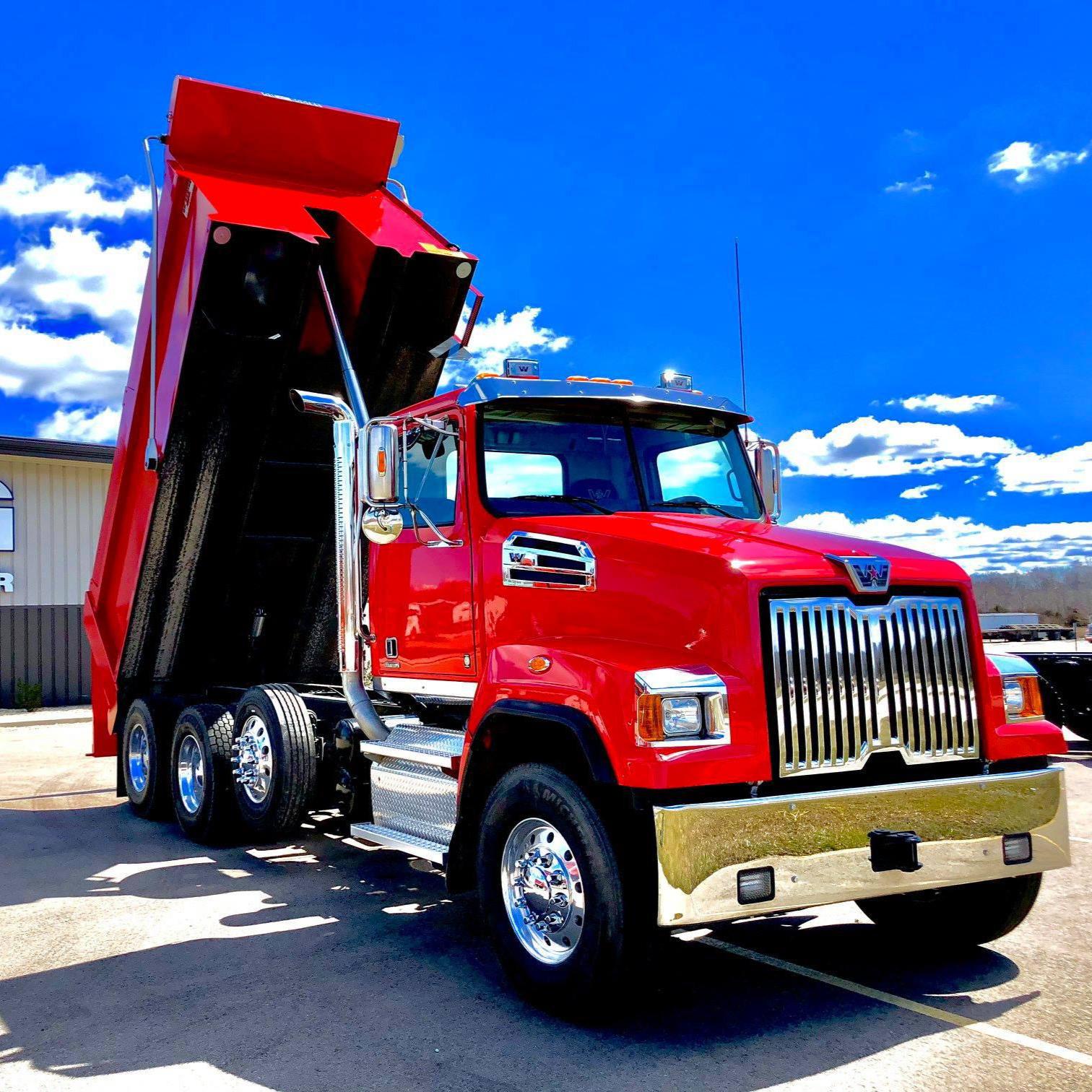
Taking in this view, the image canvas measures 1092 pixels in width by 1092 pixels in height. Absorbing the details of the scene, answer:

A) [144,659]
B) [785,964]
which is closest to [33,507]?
[144,659]

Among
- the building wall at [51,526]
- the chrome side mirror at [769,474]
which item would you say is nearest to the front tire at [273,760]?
the chrome side mirror at [769,474]

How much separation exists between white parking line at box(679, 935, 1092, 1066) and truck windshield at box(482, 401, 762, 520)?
2.06 m

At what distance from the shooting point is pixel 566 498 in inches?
210

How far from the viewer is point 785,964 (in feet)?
16.3

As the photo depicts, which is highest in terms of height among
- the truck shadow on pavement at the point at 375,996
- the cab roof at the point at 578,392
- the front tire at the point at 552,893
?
the cab roof at the point at 578,392

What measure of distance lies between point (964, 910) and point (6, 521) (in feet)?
63.8

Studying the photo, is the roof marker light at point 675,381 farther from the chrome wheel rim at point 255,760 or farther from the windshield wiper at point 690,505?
the chrome wheel rim at point 255,760

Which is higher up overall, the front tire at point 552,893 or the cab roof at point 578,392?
the cab roof at point 578,392

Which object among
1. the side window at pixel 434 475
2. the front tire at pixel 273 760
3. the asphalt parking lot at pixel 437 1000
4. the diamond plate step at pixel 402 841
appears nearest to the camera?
the asphalt parking lot at pixel 437 1000

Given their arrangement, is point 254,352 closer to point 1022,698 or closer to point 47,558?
point 1022,698

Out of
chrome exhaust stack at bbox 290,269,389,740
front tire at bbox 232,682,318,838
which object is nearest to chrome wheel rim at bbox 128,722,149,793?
front tire at bbox 232,682,318,838

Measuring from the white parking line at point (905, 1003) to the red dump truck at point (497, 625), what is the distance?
1.52 ft

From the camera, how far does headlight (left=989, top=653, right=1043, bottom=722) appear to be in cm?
479

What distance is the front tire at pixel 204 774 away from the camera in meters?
7.62
